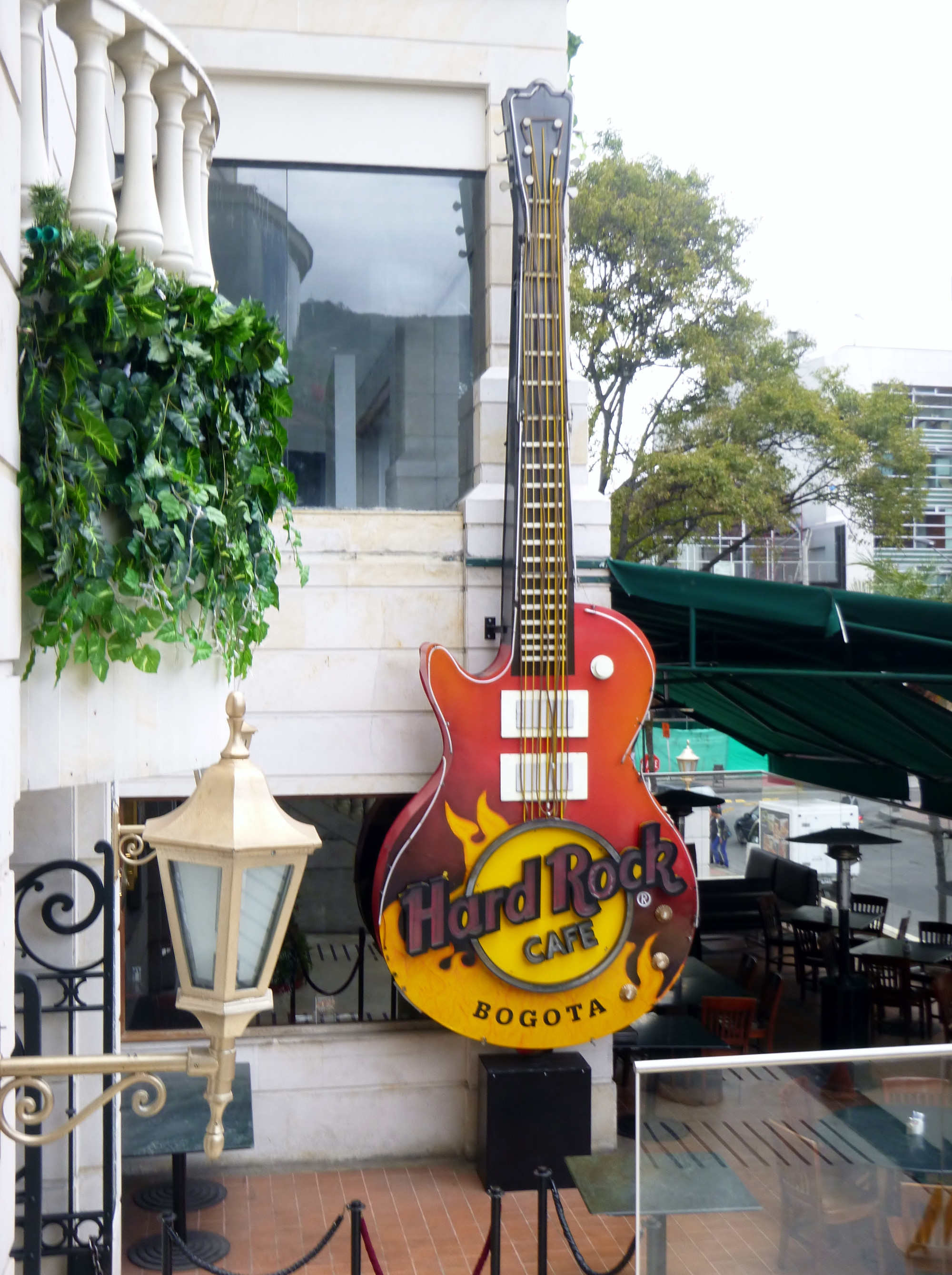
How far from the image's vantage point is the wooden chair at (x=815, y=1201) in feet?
16.1

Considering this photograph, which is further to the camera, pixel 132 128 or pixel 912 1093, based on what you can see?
pixel 912 1093

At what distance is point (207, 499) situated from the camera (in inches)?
160

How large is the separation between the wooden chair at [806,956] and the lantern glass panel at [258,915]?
434 inches

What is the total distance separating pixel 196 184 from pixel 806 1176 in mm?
4511

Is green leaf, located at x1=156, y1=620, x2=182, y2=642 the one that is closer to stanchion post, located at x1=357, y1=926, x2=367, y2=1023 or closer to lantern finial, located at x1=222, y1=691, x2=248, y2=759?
lantern finial, located at x1=222, y1=691, x2=248, y2=759

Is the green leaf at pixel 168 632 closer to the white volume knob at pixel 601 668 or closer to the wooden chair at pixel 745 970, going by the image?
the white volume knob at pixel 601 668

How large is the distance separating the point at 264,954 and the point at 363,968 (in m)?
6.19

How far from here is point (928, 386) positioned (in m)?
48.1

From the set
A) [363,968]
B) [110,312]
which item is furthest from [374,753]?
[110,312]

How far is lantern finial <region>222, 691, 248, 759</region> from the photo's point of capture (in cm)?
293

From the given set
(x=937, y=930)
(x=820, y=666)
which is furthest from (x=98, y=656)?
(x=937, y=930)

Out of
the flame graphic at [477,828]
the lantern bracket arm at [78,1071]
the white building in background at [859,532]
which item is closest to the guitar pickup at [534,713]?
the flame graphic at [477,828]

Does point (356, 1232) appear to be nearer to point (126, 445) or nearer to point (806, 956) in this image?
point (126, 445)

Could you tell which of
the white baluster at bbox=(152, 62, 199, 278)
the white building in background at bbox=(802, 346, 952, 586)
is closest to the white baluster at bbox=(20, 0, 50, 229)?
the white baluster at bbox=(152, 62, 199, 278)
